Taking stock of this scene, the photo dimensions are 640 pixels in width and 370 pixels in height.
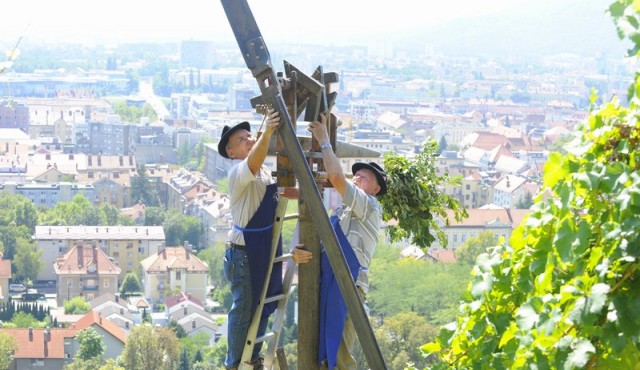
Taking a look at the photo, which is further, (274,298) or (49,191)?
(49,191)

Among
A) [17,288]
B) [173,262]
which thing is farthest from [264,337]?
[17,288]

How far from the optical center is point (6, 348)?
1988 centimetres

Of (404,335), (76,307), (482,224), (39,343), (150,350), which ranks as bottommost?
(76,307)

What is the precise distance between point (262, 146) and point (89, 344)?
20.5 m

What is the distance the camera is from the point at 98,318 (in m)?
24.6

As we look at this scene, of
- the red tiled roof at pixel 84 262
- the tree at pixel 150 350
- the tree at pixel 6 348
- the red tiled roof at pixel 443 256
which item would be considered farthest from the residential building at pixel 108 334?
the red tiled roof at pixel 443 256

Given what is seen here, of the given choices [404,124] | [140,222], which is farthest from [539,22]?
[140,222]

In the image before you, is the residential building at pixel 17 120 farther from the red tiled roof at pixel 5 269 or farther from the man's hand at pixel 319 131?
the man's hand at pixel 319 131

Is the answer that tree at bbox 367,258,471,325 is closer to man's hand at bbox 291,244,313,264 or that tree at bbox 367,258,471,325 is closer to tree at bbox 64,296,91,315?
tree at bbox 64,296,91,315

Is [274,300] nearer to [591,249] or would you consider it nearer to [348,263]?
[348,263]

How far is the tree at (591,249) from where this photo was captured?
1063mm

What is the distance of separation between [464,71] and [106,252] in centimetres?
5932

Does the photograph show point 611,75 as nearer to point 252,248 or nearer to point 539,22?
point 539,22

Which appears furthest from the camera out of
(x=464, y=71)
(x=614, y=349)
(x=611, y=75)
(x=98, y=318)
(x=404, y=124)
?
(x=464, y=71)
